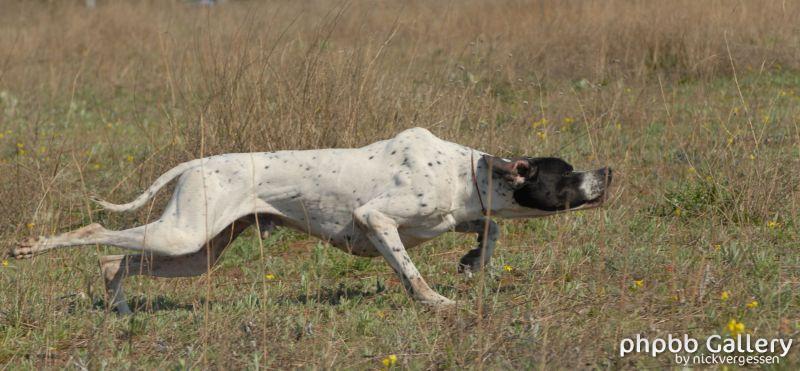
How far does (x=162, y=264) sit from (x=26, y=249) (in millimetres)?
690

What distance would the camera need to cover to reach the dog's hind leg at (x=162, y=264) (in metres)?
4.93

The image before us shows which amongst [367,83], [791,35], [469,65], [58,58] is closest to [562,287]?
[367,83]

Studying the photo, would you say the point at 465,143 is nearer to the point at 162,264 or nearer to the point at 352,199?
the point at 352,199

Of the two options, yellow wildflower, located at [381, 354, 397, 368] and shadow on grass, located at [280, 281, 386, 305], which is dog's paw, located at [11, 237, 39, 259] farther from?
yellow wildflower, located at [381, 354, 397, 368]

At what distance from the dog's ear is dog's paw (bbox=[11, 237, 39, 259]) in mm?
2234

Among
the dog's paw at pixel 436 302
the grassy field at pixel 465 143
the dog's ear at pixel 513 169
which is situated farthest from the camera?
the dog's ear at pixel 513 169

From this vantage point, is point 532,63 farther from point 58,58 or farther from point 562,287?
point 58,58

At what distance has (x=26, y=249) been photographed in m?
4.60

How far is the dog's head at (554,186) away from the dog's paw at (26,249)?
2.23 meters

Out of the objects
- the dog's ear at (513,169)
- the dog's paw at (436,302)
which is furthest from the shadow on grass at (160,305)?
the dog's ear at (513,169)

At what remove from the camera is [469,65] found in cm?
890

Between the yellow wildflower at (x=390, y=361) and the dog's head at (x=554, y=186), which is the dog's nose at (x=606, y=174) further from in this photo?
the yellow wildflower at (x=390, y=361)

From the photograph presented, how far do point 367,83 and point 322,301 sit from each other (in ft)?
7.56

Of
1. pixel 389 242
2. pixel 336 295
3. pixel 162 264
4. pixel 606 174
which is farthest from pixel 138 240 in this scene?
pixel 606 174
